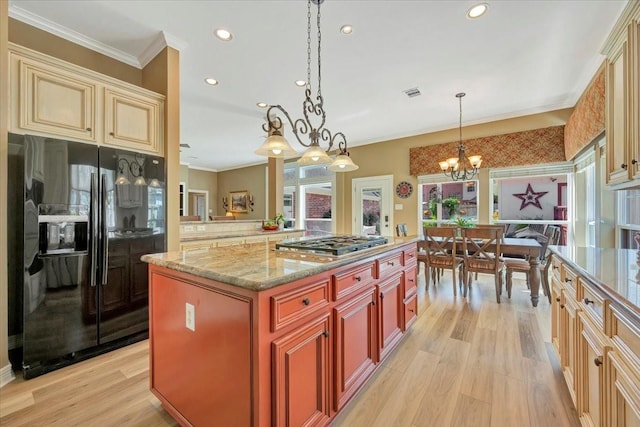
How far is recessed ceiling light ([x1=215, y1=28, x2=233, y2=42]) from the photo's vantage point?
2490mm

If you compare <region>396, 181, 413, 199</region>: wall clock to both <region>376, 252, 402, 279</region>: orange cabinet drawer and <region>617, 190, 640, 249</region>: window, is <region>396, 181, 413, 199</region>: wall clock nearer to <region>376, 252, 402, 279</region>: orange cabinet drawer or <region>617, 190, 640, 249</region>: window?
<region>617, 190, 640, 249</region>: window

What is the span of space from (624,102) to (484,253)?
2031mm

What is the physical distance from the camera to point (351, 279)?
158 centimetres

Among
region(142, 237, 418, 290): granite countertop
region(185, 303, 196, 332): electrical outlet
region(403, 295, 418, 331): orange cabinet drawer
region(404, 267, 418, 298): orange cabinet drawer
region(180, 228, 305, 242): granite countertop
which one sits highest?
region(142, 237, 418, 290): granite countertop

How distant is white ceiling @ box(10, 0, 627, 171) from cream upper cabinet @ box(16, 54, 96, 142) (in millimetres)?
645

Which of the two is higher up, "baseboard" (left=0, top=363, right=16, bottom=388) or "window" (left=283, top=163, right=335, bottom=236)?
"window" (left=283, top=163, right=335, bottom=236)

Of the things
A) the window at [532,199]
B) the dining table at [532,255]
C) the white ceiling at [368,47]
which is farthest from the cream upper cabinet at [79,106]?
the window at [532,199]

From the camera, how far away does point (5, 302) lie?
1.88 meters

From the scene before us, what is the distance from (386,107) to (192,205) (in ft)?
25.4

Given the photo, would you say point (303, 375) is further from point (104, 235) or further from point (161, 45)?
point (161, 45)

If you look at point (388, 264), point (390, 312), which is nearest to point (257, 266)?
point (388, 264)

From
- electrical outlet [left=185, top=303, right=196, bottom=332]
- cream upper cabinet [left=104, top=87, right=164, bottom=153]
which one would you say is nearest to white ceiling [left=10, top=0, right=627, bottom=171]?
cream upper cabinet [left=104, top=87, right=164, bottom=153]

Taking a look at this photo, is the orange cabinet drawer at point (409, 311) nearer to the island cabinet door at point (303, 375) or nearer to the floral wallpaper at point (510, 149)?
the island cabinet door at point (303, 375)

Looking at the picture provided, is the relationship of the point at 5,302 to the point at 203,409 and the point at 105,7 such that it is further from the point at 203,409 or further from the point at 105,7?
the point at 105,7
